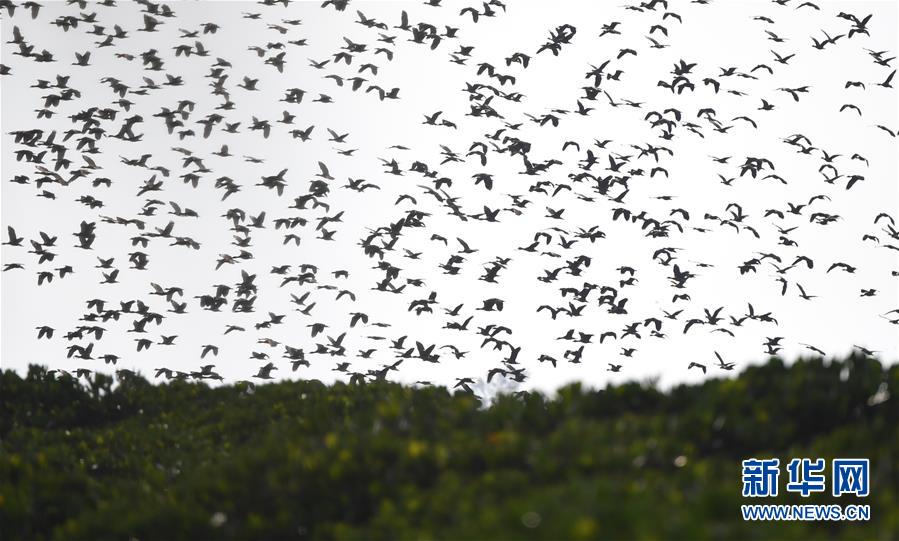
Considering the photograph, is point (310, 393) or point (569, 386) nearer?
point (569, 386)

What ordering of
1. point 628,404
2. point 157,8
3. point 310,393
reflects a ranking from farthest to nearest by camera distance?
1. point 157,8
2. point 310,393
3. point 628,404

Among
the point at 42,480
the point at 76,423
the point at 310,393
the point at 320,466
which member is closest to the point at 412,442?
the point at 320,466

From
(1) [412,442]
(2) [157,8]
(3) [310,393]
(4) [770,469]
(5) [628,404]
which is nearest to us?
(4) [770,469]

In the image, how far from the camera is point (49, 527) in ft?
41.3

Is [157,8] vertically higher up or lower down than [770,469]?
higher up

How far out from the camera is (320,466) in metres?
10.6

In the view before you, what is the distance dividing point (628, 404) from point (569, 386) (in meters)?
0.70

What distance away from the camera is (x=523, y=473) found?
31.8ft

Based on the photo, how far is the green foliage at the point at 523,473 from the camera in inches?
331

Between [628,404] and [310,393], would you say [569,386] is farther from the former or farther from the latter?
[310,393]

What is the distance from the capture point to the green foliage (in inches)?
331

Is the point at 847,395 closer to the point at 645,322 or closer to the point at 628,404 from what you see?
the point at 628,404

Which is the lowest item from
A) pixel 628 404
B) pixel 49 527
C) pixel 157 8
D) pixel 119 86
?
pixel 49 527

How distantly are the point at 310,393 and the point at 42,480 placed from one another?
4.89m
